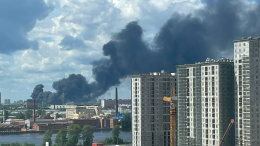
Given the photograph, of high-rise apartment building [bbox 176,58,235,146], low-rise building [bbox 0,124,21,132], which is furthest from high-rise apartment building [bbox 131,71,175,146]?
low-rise building [bbox 0,124,21,132]

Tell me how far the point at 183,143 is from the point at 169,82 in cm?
889

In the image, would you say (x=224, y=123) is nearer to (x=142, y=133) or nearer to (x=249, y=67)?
(x=249, y=67)

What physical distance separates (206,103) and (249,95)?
15.4 feet

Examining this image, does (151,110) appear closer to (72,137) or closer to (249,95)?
(249,95)

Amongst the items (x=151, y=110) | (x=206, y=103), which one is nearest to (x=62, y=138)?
(x=151, y=110)

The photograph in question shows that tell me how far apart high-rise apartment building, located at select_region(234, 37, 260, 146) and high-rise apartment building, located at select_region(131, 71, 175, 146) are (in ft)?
42.2

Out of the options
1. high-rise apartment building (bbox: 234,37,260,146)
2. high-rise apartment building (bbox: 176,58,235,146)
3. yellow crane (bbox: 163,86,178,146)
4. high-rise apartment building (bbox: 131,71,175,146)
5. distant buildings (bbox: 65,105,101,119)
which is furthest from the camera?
distant buildings (bbox: 65,105,101,119)

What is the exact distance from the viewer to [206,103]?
47.7 metres

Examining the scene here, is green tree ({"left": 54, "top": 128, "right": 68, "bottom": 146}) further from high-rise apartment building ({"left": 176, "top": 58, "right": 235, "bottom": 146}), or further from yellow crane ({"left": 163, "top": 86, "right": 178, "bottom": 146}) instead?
high-rise apartment building ({"left": 176, "top": 58, "right": 235, "bottom": 146})

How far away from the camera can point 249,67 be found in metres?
43.8

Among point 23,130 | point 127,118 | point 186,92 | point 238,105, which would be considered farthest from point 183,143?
point 23,130

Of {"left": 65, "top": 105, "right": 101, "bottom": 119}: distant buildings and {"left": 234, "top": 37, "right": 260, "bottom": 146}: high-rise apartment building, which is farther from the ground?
{"left": 234, "top": 37, "right": 260, "bottom": 146}: high-rise apartment building

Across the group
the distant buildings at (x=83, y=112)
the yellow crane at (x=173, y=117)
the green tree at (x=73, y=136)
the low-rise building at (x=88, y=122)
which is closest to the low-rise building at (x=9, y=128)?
the low-rise building at (x=88, y=122)

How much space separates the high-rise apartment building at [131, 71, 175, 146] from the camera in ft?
185
